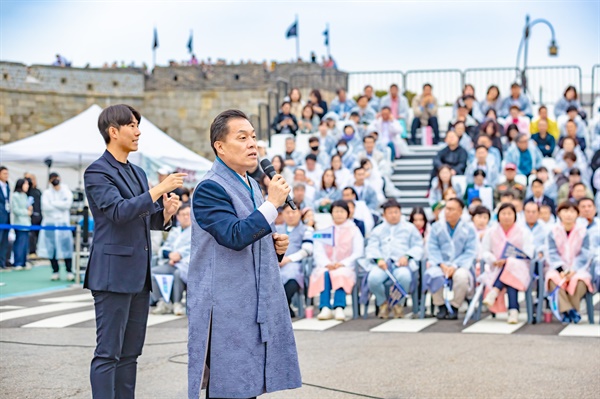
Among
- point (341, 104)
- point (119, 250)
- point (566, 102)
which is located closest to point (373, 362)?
point (119, 250)

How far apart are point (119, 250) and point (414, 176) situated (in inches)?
599

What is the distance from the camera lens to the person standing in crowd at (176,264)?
1234 cm

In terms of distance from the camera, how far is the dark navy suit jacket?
514cm

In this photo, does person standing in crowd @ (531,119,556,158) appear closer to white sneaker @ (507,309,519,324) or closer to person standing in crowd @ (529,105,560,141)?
person standing in crowd @ (529,105,560,141)

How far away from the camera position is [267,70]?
42.5m

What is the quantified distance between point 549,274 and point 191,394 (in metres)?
7.50

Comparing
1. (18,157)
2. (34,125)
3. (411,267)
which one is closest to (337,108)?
(18,157)

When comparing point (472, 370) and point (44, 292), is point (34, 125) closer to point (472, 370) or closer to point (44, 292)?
point (44, 292)

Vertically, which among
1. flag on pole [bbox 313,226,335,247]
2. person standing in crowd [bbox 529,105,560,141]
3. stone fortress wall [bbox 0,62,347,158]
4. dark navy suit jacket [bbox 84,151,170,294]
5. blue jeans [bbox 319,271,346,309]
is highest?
stone fortress wall [bbox 0,62,347,158]

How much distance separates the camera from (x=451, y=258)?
11.9m

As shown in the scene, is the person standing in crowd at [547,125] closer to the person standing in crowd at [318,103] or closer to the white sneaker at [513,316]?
the person standing in crowd at [318,103]

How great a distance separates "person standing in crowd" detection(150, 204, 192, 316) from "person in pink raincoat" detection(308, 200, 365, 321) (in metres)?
1.62

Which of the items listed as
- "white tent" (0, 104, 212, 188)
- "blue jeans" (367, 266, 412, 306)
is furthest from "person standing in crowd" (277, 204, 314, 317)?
"white tent" (0, 104, 212, 188)

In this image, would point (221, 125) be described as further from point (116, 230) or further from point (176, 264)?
point (176, 264)
